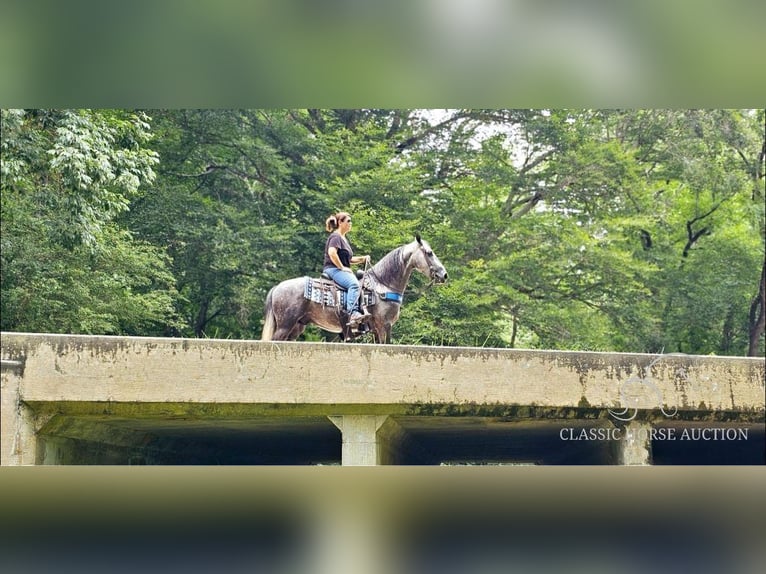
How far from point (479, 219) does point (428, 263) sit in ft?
28.5

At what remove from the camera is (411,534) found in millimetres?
7969

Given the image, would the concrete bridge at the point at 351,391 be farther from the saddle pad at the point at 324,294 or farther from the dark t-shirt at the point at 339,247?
the dark t-shirt at the point at 339,247

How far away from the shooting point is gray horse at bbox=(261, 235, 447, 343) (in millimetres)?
12258

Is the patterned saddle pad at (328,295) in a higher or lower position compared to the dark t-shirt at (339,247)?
lower

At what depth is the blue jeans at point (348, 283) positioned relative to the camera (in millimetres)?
12172

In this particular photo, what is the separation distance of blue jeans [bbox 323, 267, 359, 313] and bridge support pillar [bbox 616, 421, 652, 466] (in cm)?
335

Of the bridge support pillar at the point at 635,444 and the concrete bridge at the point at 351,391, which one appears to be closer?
the concrete bridge at the point at 351,391

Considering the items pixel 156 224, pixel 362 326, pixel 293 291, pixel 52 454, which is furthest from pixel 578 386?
pixel 156 224

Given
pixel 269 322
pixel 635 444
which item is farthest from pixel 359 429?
pixel 635 444

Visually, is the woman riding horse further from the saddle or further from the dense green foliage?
the dense green foliage

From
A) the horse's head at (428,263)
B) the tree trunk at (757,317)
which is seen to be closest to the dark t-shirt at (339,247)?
the horse's head at (428,263)

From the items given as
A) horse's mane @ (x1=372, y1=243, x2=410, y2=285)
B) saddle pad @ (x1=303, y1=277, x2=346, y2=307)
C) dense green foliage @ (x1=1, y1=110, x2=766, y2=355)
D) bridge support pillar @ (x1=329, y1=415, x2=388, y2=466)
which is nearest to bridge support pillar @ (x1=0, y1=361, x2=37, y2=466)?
bridge support pillar @ (x1=329, y1=415, x2=388, y2=466)

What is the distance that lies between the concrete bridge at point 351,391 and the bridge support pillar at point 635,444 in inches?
0.6
